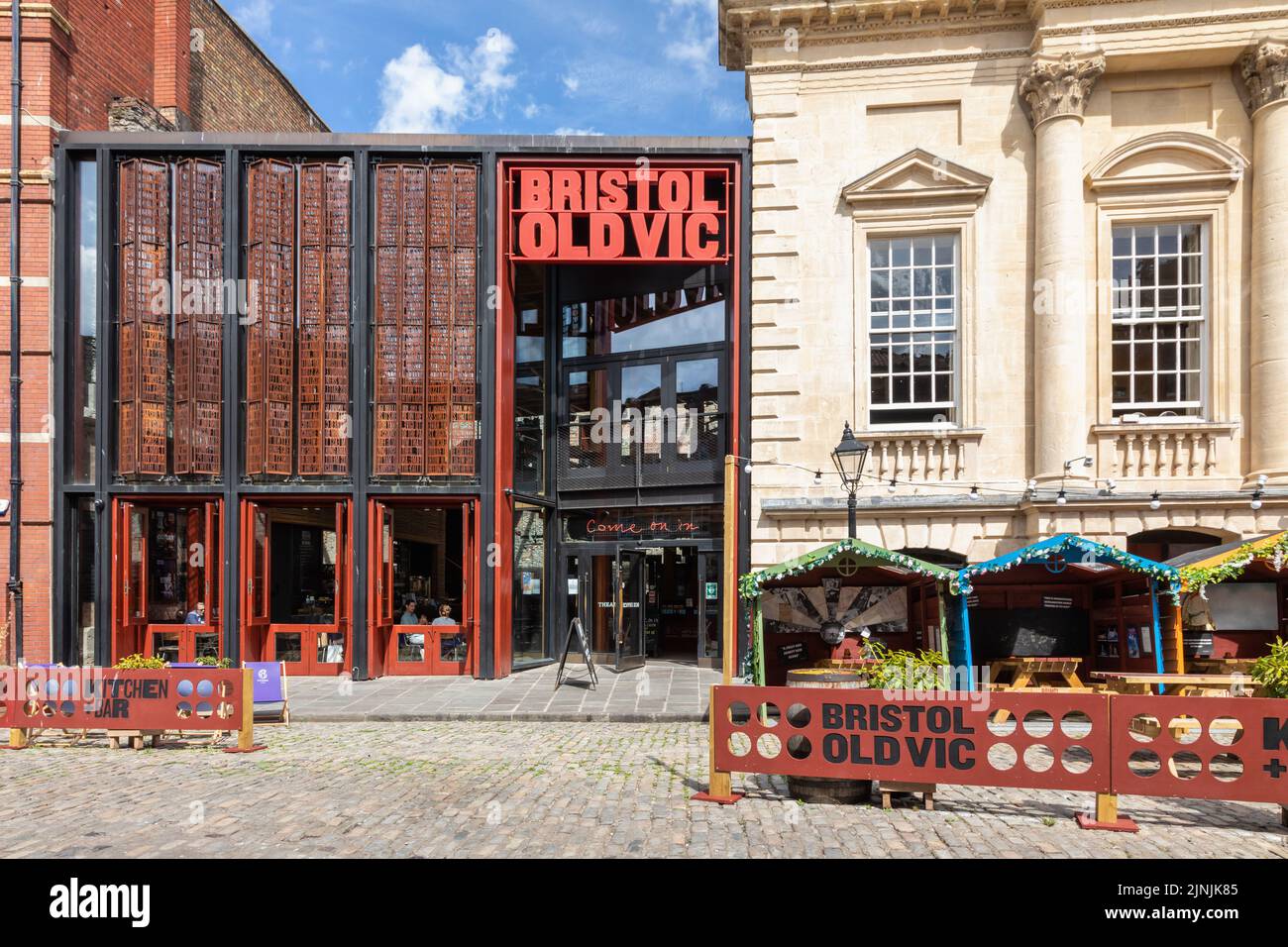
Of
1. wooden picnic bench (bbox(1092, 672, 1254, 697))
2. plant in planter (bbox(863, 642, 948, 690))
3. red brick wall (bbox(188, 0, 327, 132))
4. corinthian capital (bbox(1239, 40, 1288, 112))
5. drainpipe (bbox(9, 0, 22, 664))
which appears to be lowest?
wooden picnic bench (bbox(1092, 672, 1254, 697))

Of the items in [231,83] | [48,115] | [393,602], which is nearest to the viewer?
[48,115]

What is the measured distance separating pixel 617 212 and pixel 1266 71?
37.5ft

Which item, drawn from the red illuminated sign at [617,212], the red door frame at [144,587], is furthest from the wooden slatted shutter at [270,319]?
the red illuminated sign at [617,212]

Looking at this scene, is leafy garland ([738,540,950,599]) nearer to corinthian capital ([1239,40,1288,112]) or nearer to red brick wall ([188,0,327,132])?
corinthian capital ([1239,40,1288,112])

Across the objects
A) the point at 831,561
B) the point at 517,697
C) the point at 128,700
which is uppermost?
the point at 831,561

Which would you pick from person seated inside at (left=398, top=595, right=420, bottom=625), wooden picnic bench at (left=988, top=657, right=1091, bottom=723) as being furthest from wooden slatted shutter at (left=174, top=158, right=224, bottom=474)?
wooden picnic bench at (left=988, top=657, right=1091, bottom=723)

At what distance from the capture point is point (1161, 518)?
15023 mm

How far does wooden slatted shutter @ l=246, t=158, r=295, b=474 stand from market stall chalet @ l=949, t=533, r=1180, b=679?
41.0ft

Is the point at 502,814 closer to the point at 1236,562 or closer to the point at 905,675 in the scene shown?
the point at 905,675

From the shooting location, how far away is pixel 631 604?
61.9 feet

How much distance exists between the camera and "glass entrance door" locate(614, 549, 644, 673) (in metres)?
18.6

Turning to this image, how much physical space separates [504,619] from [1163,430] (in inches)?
484

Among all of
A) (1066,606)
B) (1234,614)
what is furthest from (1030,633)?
(1234,614)

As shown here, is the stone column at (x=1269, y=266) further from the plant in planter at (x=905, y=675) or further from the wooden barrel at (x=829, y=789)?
the wooden barrel at (x=829, y=789)
